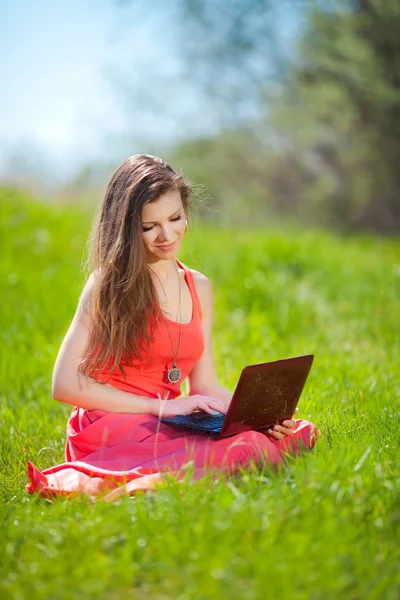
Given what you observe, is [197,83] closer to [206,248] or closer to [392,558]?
[206,248]

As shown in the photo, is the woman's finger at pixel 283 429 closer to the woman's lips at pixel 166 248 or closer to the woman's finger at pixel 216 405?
the woman's finger at pixel 216 405

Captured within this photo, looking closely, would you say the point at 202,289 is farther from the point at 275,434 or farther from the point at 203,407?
the point at 275,434

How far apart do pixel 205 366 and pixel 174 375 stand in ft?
0.83

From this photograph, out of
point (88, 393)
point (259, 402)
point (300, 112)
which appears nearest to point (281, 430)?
point (259, 402)

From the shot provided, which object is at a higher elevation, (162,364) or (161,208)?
(161,208)

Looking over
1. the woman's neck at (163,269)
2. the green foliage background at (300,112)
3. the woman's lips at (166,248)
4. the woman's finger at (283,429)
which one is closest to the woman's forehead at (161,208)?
the woman's lips at (166,248)

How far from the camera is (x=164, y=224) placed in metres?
3.15

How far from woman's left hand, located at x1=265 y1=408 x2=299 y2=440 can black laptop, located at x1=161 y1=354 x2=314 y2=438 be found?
0.9 inches

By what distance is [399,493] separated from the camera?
250cm

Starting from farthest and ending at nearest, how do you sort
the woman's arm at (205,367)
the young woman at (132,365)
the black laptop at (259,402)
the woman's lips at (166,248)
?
1. the woman's arm at (205,367)
2. the woman's lips at (166,248)
3. the young woman at (132,365)
4. the black laptop at (259,402)

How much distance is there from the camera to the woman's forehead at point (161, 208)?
3137 mm

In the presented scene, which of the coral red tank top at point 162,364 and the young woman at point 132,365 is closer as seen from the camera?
the young woman at point 132,365

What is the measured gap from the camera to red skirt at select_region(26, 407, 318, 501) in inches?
112

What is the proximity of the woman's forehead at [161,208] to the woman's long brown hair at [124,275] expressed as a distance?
22 mm
